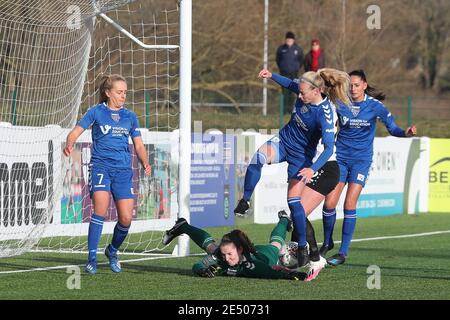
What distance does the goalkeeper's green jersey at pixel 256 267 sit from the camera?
10133 mm

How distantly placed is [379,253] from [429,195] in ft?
32.8

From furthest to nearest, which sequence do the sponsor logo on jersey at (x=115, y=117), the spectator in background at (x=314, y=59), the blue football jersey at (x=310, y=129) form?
the spectator in background at (x=314, y=59), the sponsor logo on jersey at (x=115, y=117), the blue football jersey at (x=310, y=129)

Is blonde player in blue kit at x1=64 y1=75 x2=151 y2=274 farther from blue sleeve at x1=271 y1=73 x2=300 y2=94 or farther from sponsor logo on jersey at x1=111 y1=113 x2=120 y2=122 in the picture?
blue sleeve at x1=271 y1=73 x2=300 y2=94

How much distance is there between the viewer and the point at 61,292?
9078 millimetres

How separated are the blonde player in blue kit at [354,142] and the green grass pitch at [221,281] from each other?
0.60 m

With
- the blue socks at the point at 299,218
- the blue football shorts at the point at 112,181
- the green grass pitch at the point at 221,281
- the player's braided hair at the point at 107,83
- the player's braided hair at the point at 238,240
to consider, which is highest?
the player's braided hair at the point at 107,83

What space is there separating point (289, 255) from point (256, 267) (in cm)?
65

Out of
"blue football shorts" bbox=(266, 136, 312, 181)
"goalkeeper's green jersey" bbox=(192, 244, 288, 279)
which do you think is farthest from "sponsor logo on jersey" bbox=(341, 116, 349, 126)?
"goalkeeper's green jersey" bbox=(192, 244, 288, 279)

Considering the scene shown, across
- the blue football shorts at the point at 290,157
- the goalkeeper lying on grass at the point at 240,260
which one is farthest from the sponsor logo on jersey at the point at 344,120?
the goalkeeper lying on grass at the point at 240,260

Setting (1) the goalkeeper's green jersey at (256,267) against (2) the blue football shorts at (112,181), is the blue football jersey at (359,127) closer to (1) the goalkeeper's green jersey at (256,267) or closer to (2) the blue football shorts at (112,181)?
(1) the goalkeeper's green jersey at (256,267)

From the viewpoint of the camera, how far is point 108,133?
10438mm

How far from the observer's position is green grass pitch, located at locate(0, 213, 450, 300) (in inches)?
356

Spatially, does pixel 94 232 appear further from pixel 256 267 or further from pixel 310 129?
pixel 310 129

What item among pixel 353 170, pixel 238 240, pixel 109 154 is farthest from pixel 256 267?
pixel 353 170
